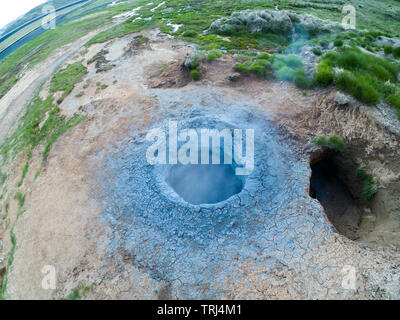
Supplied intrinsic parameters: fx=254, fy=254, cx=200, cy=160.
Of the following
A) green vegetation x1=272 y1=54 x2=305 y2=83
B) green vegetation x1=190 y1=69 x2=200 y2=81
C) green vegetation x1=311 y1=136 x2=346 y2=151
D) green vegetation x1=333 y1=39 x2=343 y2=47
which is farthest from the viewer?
green vegetation x1=333 y1=39 x2=343 y2=47

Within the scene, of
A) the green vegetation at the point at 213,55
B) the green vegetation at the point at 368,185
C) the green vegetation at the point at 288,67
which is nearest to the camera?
the green vegetation at the point at 368,185

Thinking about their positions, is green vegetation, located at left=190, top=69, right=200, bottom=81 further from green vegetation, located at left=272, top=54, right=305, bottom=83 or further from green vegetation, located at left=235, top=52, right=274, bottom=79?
green vegetation, located at left=272, top=54, right=305, bottom=83

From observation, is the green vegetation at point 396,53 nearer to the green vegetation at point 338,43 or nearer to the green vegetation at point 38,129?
the green vegetation at point 338,43

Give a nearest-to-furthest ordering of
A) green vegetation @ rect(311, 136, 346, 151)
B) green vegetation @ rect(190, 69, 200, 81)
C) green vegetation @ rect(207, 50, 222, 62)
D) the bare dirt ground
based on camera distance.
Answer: the bare dirt ground → green vegetation @ rect(311, 136, 346, 151) → green vegetation @ rect(190, 69, 200, 81) → green vegetation @ rect(207, 50, 222, 62)

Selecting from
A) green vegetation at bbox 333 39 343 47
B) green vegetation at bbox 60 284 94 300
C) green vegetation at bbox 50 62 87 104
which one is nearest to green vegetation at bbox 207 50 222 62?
green vegetation at bbox 333 39 343 47

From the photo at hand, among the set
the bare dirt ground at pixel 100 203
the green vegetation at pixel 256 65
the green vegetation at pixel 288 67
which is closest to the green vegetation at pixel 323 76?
the bare dirt ground at pixel 100 203

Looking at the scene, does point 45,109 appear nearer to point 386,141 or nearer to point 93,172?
point 93,172

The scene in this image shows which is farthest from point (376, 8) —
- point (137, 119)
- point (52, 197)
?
point (52, 197)

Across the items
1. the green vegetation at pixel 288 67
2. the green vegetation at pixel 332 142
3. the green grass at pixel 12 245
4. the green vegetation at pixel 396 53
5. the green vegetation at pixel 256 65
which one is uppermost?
the green vegetation at pixel 256 65

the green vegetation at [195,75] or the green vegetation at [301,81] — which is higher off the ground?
the green vegetation at [195,75]
